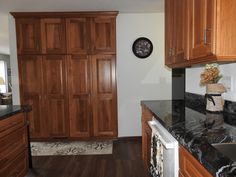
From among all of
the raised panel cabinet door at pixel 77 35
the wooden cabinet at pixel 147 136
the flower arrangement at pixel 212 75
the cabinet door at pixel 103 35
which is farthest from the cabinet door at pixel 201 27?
the raised panel cabinet door at pixel 77 35

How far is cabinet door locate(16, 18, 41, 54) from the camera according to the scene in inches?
145

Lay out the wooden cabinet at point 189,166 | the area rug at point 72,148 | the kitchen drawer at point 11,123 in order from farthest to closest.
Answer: the area rug at point 72,148 → the kitchen drawer at point 11,123 → the wooden cabinet at point 189,166

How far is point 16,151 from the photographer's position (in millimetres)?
2215

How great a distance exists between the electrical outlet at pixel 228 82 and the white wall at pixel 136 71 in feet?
6.87

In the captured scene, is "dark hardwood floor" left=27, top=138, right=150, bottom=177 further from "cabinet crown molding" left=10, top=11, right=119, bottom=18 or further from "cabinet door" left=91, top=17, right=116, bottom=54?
"cabinet crown molding" left=10, top=11, right=119, bottom=18

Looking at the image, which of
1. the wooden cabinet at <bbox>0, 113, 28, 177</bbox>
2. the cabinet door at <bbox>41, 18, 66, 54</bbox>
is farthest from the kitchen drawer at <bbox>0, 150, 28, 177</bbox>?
the cabinet door at <bbox>41, 18, 66, 54</bbox>

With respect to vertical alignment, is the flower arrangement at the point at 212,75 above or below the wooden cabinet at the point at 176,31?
below

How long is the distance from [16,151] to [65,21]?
239 cm

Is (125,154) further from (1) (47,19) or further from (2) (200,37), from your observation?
(1) (47,19)

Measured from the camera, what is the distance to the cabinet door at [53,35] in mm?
3656

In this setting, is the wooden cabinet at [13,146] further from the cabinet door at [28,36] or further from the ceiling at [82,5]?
the ceiling at [82,5]

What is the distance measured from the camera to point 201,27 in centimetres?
146

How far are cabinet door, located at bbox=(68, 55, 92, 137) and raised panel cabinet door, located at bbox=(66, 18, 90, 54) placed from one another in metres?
0.13

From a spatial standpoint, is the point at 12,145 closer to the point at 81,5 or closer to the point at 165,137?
the point at 165,137
